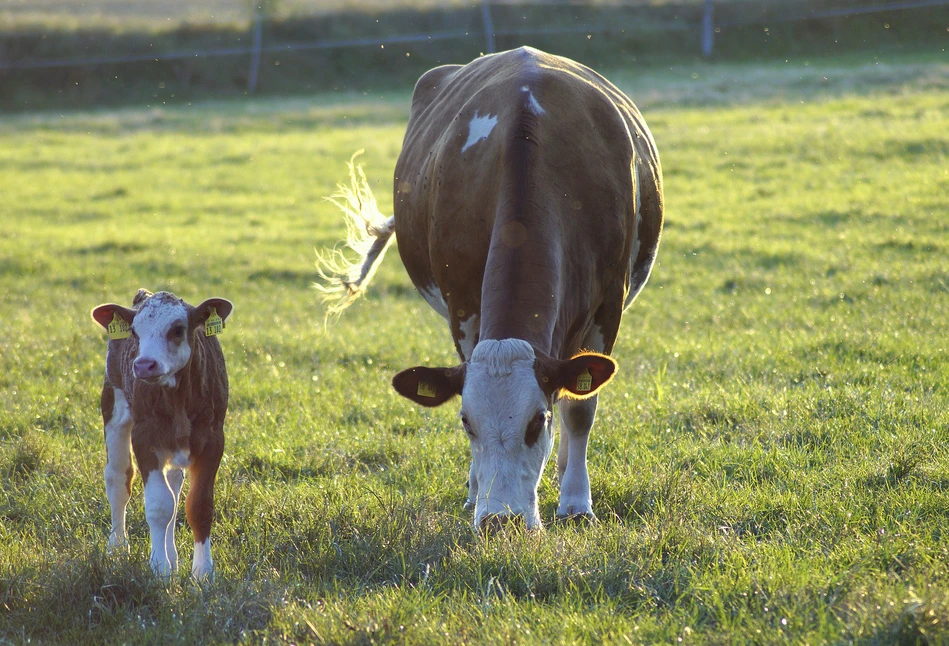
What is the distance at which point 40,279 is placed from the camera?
11688 millimetres

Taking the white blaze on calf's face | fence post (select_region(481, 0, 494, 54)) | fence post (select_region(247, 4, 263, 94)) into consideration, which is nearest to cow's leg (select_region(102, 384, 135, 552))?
the white blaze on calf's face

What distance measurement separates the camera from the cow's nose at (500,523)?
404 centimetres

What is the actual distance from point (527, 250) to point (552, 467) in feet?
5.28

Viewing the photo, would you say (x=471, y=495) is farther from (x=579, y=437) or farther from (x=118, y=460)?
(x=118, y=460)

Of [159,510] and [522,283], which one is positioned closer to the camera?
[159,510]

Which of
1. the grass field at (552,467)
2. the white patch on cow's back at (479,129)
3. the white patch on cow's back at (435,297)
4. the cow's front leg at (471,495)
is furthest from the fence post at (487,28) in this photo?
the cow's front leg at (471,495)

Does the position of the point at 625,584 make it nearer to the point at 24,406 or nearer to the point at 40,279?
the point at 24,406

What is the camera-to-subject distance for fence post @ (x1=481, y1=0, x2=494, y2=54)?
32875mm

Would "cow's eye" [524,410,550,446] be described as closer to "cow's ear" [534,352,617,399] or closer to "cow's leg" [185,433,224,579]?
"cow's ear" [534,352,617,399]

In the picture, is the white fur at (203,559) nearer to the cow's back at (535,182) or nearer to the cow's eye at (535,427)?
the cow's eye at (535,427)

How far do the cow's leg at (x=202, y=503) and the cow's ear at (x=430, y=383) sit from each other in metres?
0.81

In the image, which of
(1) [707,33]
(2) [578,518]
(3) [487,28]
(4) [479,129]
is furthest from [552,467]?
(1) [707,33]

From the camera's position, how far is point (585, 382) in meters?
4.38

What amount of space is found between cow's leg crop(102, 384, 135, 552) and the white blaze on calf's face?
0.57 meters
